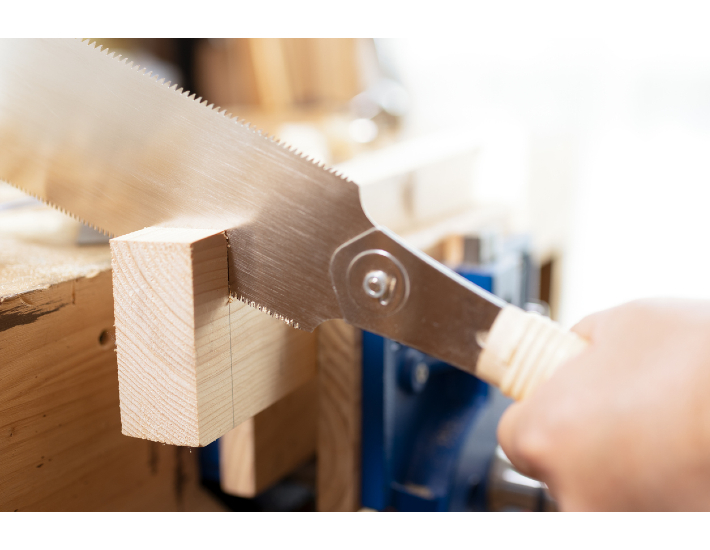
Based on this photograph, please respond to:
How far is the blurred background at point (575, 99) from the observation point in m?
1.63

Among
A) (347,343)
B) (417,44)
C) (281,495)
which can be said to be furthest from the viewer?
(417,44)

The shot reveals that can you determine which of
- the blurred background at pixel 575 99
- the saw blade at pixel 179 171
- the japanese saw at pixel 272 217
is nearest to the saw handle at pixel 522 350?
the japanese saw at pixel 272 217

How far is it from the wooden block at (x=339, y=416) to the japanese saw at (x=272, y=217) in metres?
0.15

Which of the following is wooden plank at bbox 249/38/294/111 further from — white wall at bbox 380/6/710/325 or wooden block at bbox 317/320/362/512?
wooden block at bbox 317/320/362/512

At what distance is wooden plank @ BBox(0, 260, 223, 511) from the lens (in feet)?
1.69

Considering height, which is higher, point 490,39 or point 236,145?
point 490,39

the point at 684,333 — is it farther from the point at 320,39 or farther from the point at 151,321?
the point at 320,39

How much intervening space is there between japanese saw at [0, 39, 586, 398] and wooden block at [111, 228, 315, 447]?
30 millimetres

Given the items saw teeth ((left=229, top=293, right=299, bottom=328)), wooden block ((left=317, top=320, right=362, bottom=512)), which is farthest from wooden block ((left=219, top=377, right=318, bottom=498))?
saw teeth ((left=229, top=293, right=299, bottom=328))

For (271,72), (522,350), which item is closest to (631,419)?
(522,350)

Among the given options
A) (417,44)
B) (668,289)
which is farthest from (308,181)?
(668,289)

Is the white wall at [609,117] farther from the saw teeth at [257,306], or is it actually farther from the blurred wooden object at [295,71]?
the saw teeth at [257,306]

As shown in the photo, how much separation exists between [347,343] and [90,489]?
0.87ft

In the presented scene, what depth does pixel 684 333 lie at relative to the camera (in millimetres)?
404
